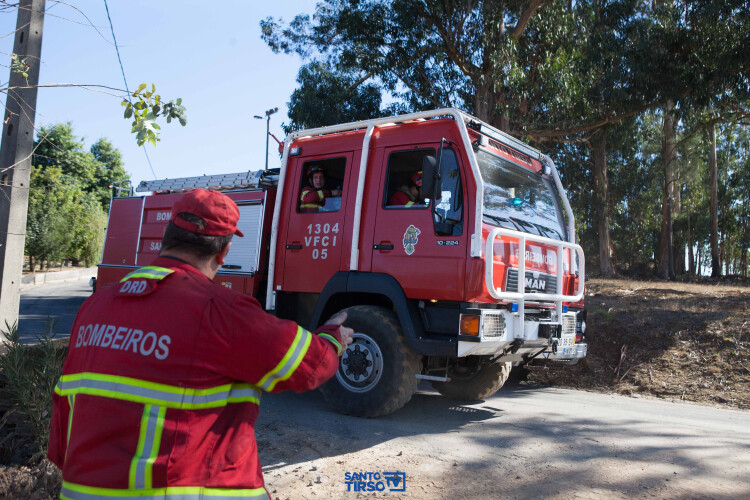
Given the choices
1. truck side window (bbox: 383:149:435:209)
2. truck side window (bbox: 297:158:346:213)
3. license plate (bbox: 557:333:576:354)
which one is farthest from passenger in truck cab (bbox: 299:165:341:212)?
license plate (bbox: 557:333:576:354)

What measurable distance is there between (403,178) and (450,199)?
0.69 m

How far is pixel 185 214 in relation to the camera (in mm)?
1890

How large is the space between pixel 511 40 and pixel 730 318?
22.6 ft

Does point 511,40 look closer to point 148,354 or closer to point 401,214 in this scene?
point 401,214

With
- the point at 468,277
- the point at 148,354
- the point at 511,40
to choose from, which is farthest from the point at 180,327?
the point at 511,40

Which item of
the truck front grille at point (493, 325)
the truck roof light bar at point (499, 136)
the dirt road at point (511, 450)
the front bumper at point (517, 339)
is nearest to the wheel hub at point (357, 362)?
the dirt road at point (511, 450)

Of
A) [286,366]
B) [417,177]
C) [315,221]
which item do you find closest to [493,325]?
[417,177]

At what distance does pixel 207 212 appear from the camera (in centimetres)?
188

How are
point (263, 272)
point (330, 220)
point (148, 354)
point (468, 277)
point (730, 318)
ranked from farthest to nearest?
point (730, 318) < point (263, 272) < point (330, 220) < point (468, 277) < point (148, 354)

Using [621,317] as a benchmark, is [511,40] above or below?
above

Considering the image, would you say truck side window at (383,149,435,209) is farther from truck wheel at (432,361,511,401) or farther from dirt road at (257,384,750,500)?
dirt road at (257,384,750,500)

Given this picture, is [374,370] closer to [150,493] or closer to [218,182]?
[218,182]

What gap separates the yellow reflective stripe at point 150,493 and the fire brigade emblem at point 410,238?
3703 mm

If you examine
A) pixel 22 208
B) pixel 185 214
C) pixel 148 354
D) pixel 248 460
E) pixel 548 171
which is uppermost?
pixel 548 171
